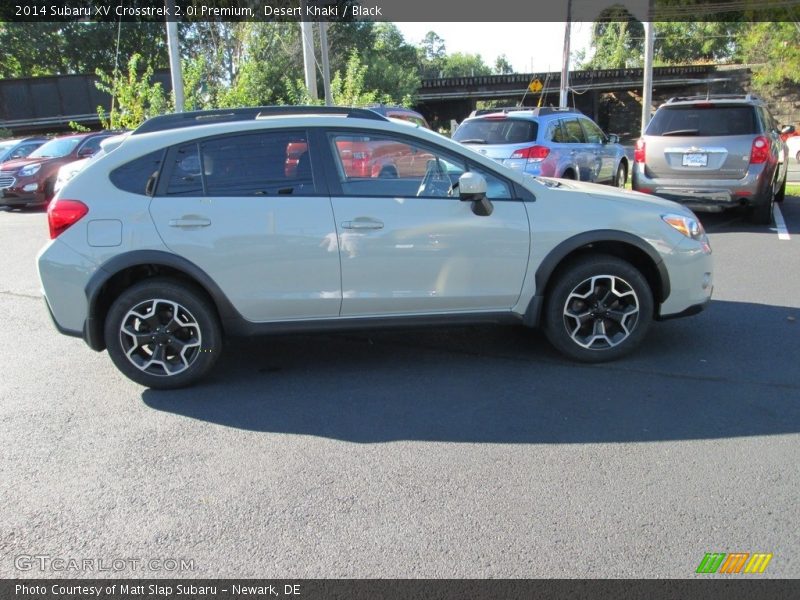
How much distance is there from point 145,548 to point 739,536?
8.25 ft

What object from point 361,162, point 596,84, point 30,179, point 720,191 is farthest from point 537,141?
point 596,84

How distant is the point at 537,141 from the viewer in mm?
10297

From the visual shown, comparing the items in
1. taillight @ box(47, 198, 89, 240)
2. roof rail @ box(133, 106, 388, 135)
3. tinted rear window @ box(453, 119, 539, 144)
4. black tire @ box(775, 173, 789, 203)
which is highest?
roof rail @ box(133, 106, 388, 135)

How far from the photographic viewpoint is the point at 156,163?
467 cm

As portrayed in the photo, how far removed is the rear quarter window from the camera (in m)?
4.62

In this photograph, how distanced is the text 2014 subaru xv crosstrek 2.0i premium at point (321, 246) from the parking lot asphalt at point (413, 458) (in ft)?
1.33

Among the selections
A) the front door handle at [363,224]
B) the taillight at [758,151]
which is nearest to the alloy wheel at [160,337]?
the front door handle at [363,224]

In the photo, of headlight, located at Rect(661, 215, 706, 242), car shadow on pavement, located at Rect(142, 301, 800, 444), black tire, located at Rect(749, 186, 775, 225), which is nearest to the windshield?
car shadow on pavement, located at Rect(142, 301, 800, 444)

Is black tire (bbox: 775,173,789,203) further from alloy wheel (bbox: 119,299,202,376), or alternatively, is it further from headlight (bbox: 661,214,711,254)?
alloy wheel (bbox: 119,299,202,376)

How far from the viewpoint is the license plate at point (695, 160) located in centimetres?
991

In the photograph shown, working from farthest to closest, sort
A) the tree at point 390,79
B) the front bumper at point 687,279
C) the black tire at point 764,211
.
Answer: the tree at point 390,79 → the black tire at point 764,211 → the front bumper at point 687,279

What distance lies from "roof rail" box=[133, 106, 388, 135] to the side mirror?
2.63 feet

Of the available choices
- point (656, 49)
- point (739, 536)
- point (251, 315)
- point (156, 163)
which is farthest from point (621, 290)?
point (656, 49)

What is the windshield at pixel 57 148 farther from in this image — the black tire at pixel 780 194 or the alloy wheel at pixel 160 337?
the black tire at pixel 780 194
